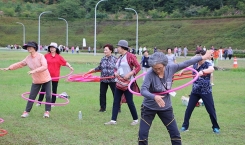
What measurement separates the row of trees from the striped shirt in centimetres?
8684

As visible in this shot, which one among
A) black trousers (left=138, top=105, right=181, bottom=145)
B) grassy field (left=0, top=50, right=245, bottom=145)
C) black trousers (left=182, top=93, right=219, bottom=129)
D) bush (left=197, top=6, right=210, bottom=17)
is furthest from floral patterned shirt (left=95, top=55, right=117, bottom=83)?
bush (left=197, top=6, right=210, bottom=17)

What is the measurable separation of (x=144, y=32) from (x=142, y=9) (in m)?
24.4

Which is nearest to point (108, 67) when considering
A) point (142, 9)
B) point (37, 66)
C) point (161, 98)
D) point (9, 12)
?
point (37, 66)

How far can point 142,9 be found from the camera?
121312mm

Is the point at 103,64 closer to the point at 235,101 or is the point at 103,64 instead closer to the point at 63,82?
the point at 235,101

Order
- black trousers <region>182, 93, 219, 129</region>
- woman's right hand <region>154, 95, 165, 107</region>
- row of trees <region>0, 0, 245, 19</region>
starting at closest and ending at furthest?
woman's right hand <region>154, 95, 165, 107</region> < black trousers <region>182, 93, 219, 129</region> < row of trees <region>0, 0, 245, 19</region>

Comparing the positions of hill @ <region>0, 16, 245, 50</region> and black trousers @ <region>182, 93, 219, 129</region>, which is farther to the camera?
hill @ <region>0, 16, 245, 50</region>

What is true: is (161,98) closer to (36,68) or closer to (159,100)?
(159,100)

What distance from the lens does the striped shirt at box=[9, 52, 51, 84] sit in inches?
427

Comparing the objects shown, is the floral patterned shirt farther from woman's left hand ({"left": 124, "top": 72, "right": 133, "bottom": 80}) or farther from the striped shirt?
woman's left hand ({"left": 124, "top": 72, "right": 133, "bottom": 80})

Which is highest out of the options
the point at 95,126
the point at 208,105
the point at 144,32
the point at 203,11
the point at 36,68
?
the point at 203,11

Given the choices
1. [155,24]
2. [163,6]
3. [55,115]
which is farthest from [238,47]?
[55,115]

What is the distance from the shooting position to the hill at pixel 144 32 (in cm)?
8306

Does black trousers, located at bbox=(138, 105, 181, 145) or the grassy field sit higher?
black trousers, located at bbox=(138, 105, 181, 145)
